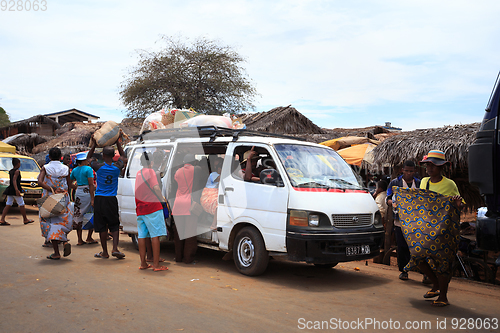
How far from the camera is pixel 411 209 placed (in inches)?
195

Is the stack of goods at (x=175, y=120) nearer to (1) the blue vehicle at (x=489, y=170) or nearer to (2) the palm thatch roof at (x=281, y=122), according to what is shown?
(1) the blue vehicle at (x=489, y=170)

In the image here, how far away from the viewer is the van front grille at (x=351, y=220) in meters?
5.64

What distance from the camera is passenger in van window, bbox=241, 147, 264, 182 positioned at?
20.9 ft

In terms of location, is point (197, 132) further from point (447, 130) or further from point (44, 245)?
point (447, 130)

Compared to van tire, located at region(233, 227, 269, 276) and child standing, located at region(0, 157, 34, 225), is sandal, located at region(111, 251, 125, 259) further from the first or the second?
child standing, located at region(0, 157, 34, 225)

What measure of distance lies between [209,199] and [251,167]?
0.98 metres

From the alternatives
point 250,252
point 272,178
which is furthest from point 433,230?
point 250,252

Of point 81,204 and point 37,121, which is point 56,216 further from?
point 37,121

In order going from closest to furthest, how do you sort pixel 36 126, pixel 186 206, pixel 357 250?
pixel 357 250
pixel 186 206
pixel 36 126

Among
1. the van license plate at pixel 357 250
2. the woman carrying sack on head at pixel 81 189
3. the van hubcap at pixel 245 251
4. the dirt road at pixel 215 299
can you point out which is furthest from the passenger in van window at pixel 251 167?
the woman carrying sack on head at pixel 81 189

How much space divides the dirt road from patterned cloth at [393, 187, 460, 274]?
602 millimetres

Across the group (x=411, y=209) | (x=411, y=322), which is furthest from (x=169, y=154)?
(x=411, y=322)

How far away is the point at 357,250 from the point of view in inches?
225

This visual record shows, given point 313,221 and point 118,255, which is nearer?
point 313,221
